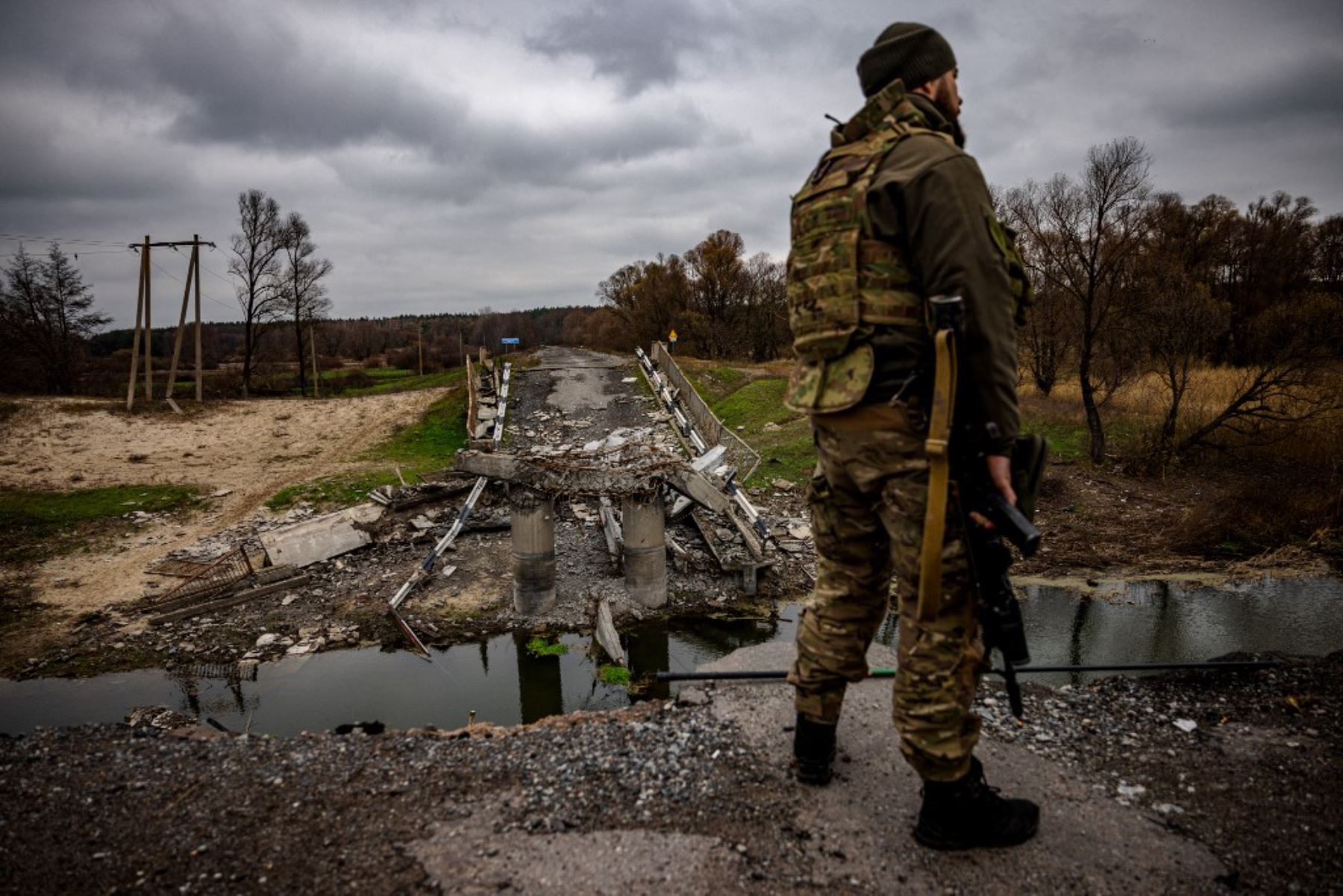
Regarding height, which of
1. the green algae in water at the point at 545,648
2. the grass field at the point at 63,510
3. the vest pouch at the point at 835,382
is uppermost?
the vest pouch at the point at 835,382

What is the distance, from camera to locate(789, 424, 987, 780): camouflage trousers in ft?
7.84

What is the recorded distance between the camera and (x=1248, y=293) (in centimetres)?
2030

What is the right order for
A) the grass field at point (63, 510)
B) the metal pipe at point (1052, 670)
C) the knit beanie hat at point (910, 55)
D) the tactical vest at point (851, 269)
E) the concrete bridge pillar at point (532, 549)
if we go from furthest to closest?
the grass field at point (63, 510) → the concrete bridge pillar at point (532, 549) → the metal pipe at point (1052, 670) → the knit beanie hat at point (910, 55) → the tactical vest at point (851, 269)

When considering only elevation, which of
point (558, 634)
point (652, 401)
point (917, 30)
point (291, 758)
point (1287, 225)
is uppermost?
point (1287, 225)

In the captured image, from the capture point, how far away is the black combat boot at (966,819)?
247 centimetres

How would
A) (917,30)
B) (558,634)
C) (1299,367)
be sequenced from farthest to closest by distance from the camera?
(1299,367), (558,634), (917,30)

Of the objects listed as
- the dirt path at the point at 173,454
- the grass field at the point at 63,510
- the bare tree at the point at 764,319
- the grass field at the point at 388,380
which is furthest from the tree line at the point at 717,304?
the grass field at the point at 63,510

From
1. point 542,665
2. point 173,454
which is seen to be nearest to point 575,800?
point 542,665

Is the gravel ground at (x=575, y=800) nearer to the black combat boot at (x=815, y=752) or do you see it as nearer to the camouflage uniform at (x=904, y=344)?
the black combat boot at (x=815, y=752)

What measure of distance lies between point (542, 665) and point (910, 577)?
462cm

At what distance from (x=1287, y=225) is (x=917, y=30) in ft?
92.0

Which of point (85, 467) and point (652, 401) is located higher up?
point (652, 401)

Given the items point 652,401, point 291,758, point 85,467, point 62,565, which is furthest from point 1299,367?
point 85,467

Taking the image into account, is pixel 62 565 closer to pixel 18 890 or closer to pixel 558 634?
pixel 558 634
